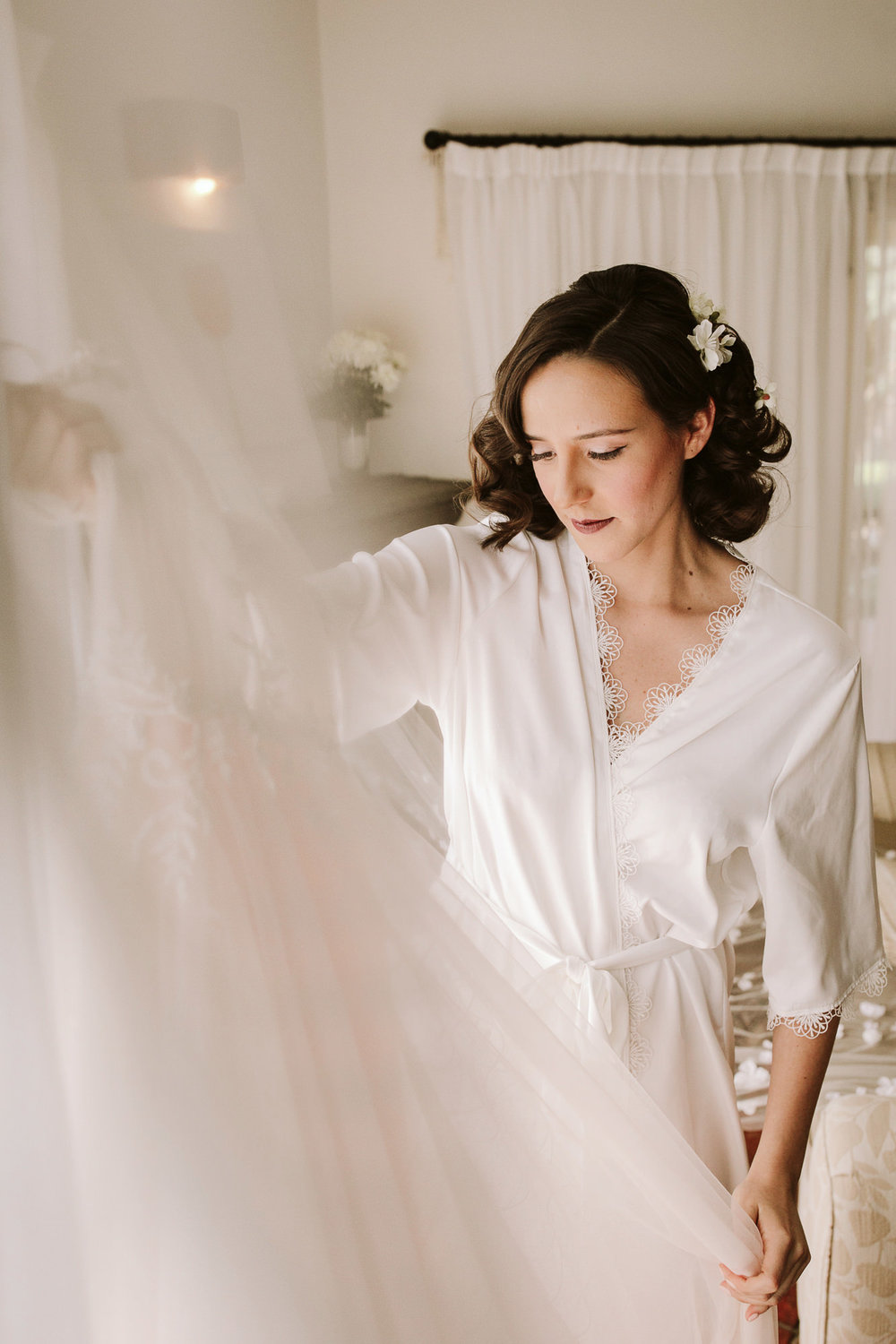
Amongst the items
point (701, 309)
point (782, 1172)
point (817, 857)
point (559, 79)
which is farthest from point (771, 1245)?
point (559, 79)

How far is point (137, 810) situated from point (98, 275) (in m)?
0.23

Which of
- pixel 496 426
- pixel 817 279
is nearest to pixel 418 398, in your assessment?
pixel 817 279

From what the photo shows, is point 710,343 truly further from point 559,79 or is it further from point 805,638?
point 559,79

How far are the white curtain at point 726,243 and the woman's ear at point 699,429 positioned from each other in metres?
2.25

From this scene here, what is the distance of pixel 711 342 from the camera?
1012 mm

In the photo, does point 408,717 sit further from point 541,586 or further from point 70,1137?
point 70,1137

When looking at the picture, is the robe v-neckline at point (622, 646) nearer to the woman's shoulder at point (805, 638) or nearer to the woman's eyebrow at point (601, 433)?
the woman's shoulder at point (805, 638)

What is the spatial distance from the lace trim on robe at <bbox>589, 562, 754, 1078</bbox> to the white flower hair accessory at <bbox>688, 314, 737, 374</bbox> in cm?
25

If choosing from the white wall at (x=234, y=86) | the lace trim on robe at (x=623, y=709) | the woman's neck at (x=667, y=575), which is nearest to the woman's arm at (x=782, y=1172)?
the lace trim on robe at (x=623, y=709)

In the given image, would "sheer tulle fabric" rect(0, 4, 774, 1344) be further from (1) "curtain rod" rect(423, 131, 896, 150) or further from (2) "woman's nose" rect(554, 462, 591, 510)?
(1) "curtain rod" rect(423, 131, 896, 150)

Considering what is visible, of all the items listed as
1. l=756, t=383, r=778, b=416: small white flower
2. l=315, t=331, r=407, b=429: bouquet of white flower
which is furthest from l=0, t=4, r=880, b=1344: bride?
l=315, t=331, r=407, b=429: bouquet of white flower

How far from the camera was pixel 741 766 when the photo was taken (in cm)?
99

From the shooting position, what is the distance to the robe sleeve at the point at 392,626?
627 mm

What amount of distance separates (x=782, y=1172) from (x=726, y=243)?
10.7 ft
